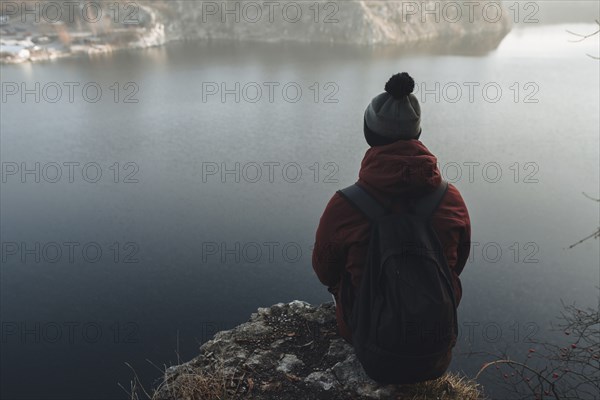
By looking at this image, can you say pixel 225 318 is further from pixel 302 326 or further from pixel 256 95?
pixel 256 95

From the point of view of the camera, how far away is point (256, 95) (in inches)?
1339

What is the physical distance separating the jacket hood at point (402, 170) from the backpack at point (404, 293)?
97mm

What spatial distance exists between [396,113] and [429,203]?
67 centimetres

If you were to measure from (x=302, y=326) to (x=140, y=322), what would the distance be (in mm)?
9354

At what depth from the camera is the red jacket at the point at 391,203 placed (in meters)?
3.12

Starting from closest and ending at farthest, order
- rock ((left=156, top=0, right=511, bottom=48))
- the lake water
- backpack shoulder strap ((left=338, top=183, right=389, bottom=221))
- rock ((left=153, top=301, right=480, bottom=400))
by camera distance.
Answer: backpack shoulder strap ((left=338, top=183, right=389, bottom=221))
rock ((left=153, top=301, right=480, bottom=400))
the lake water
rock ((left=156, top=0, right=511, bottom=48))

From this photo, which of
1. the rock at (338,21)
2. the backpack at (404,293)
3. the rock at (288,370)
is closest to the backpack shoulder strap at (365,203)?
the backpack at (404,293)

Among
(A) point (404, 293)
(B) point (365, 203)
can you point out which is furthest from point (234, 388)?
(B) point (365, 203)

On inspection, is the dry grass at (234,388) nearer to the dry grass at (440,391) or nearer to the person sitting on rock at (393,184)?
the dry grass at (440,391)

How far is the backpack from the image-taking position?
9.99ft

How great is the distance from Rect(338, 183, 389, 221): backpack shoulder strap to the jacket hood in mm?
86

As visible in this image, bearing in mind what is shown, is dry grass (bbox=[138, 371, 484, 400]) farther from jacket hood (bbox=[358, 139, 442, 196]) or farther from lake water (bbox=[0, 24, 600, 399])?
lake water (bbox=[0, 24, 600, 399])

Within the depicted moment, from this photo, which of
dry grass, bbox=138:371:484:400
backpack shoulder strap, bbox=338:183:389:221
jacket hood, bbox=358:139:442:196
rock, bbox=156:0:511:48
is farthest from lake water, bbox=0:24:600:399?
rock, bbox=156:0:511:48

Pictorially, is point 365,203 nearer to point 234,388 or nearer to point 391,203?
point 391,203
